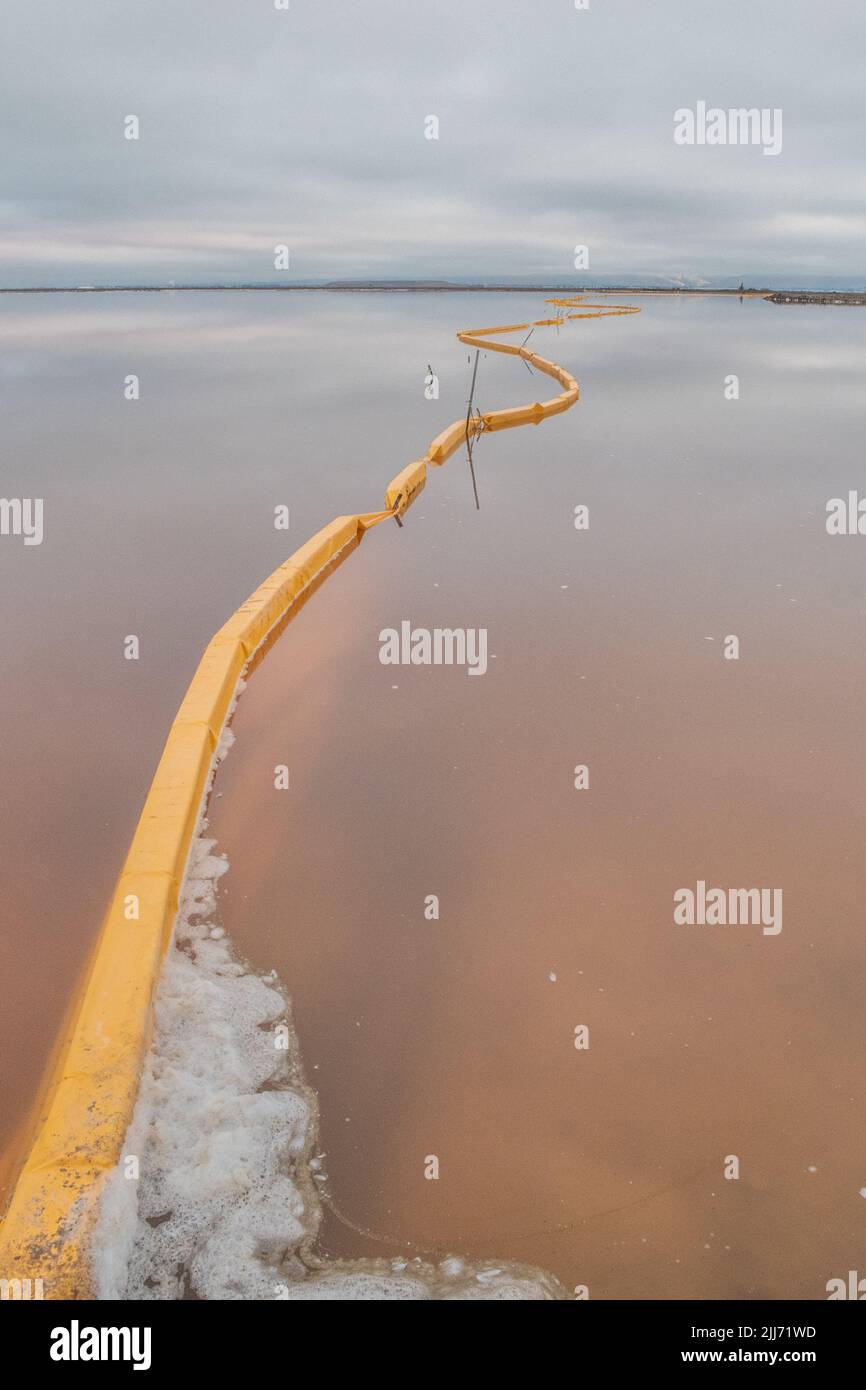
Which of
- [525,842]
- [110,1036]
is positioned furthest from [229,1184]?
[525,842]

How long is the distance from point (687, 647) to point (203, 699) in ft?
7.57

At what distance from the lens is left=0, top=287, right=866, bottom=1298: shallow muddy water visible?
5.67ft

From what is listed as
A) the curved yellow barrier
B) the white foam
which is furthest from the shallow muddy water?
the curved yellow barrier

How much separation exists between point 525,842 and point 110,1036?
136cm

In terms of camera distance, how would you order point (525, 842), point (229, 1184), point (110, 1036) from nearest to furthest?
point (229, 1184)
point (110, 1036)
point (525, 842)

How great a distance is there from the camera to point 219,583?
5.24 m

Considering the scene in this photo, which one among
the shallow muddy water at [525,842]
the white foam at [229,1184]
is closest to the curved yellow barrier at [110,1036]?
the white foam at [229,1184]

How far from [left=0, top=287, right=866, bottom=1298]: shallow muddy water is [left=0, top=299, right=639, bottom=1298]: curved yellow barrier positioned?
0.18 metres

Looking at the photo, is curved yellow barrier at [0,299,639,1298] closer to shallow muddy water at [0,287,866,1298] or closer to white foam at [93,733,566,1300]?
white foam at [93,733,566,1300]

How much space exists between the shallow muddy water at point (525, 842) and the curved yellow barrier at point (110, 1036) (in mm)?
181

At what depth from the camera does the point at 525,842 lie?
274 cm

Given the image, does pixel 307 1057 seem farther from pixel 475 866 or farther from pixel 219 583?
pixel 219 583

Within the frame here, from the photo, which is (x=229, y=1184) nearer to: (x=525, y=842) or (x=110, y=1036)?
(x=110, y=1036)

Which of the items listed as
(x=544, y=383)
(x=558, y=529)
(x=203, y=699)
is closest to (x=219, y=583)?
(x=203, y=699)
